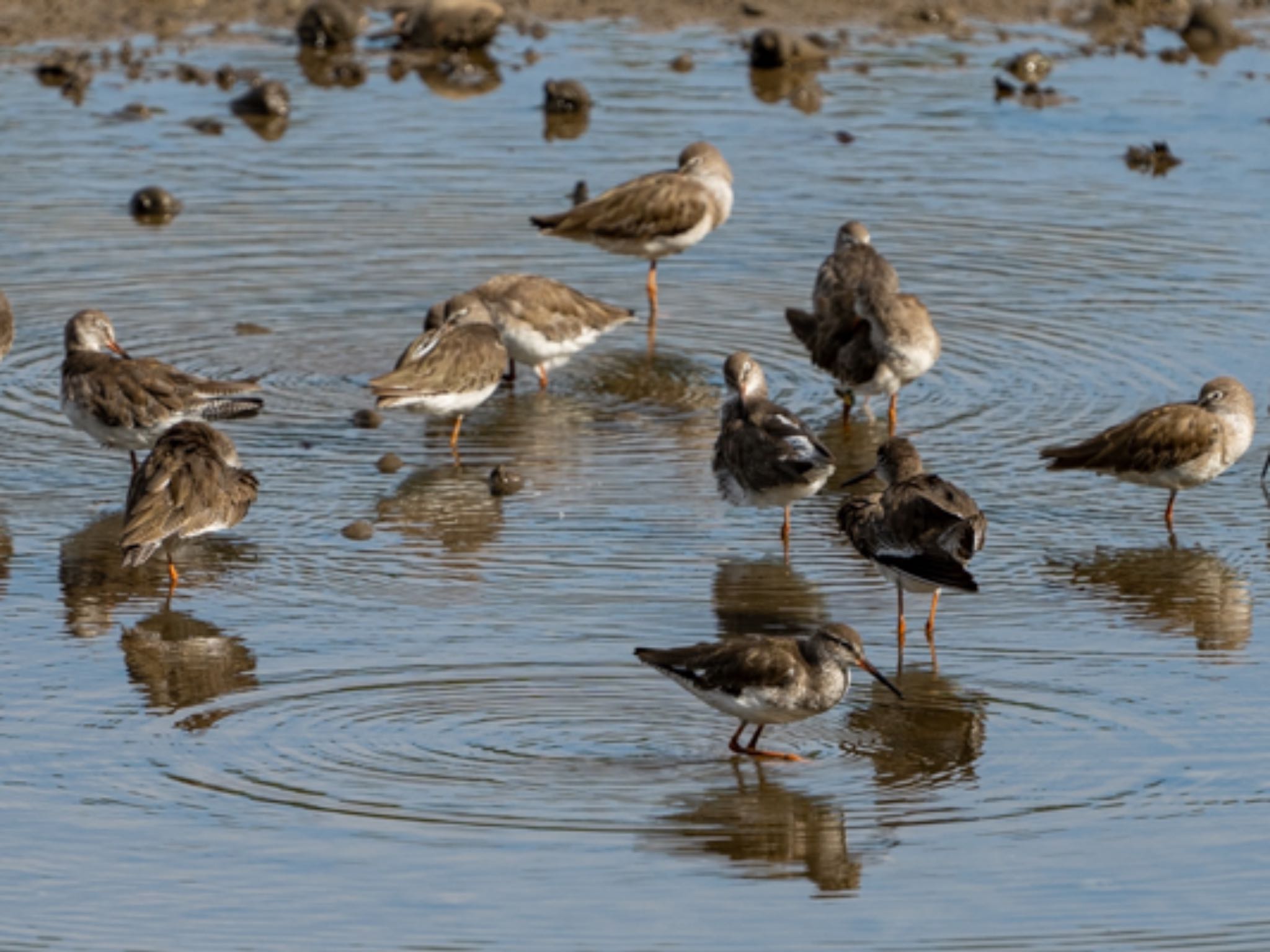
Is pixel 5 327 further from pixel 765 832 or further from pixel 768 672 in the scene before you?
pixel 765 832

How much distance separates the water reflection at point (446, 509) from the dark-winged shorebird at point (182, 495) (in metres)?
0.97

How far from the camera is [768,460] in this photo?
41.7ft

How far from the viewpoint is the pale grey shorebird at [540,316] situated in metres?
16.1

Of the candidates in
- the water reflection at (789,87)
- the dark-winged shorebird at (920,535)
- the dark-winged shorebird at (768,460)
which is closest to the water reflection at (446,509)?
the dark-winged shorebird at (768,460)

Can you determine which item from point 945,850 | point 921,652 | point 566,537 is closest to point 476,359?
point 566,537

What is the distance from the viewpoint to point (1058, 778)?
9.69 metres

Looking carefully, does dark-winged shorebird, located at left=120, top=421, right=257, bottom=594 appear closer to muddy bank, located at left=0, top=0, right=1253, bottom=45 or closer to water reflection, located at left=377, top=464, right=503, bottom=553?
water reflection, located at left=377, top=464, right=503, bottom=553

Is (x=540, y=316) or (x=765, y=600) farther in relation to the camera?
(x=540, y=316)

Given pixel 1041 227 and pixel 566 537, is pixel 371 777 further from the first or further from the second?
pixel 1041 227

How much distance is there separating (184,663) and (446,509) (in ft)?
9.37

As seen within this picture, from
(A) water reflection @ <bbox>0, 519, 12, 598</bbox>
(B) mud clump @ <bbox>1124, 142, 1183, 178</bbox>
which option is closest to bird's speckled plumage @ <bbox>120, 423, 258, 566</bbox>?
(A) water reflection @ <bbox>0, 519, 12, 598</bbox>

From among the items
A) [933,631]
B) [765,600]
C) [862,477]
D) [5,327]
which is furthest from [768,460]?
[5,327]

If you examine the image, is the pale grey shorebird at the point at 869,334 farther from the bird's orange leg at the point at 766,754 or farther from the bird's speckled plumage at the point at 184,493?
the bird's orange leg at the point at 766,754

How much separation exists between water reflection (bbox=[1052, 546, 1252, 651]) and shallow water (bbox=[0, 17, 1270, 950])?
0.11 ft
